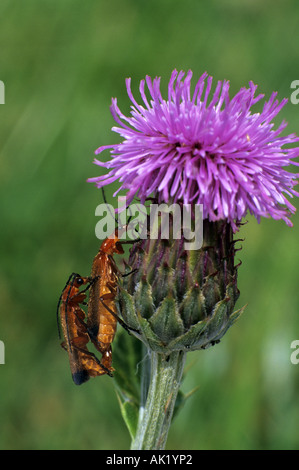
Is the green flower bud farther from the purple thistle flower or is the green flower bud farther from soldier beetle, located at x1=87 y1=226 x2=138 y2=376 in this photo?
the purple thistle flower

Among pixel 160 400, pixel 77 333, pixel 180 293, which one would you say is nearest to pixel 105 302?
pixel 77 333

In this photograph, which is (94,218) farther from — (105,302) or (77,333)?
(105,302)

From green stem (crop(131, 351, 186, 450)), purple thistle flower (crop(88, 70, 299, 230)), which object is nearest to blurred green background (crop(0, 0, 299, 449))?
green stem (crop(131, 351, 186, 450))

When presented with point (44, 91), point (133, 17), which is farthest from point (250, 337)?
point (133, 17)

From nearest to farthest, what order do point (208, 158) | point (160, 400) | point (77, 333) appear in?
point (208, 158) → point (160, 400) → point (77, 333)

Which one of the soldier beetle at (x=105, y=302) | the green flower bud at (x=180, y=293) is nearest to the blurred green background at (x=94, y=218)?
the soldier beetle at (x=105, y=302)

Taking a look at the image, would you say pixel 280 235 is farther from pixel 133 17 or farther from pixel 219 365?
pixel 133 17
